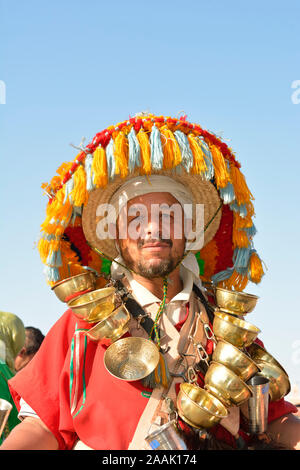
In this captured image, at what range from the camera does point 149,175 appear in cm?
338

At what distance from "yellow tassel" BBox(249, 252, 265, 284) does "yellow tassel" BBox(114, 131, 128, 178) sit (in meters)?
1.09

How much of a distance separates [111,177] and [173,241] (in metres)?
0.55

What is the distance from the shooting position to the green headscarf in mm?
4930

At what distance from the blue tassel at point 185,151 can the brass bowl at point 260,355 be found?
3.95 ft

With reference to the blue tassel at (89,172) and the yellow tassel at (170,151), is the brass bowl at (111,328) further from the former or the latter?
the yellow tassel at (170,151)

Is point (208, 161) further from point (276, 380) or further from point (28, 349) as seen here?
point (28, 349)

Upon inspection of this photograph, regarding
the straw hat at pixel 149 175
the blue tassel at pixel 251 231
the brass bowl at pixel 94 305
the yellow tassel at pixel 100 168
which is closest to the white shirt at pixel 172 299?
the brass bowl at pixel 94 305

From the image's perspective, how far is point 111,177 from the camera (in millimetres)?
3225

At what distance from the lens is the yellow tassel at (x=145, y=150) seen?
309 centimetres

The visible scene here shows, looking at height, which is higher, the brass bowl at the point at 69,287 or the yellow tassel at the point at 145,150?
the yellow tassel at the point at 145,150

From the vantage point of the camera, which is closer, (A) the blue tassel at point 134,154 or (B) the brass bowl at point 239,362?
(B) the brass bowl at point 239,362

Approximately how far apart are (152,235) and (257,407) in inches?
45.2

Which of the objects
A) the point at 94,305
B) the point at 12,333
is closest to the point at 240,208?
the point at 94,305
